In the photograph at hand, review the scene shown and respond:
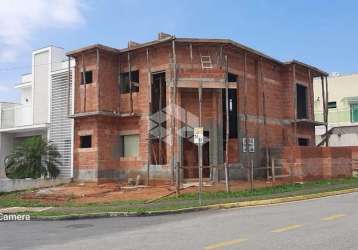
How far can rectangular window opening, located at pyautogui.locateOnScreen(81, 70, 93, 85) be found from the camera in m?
28.6

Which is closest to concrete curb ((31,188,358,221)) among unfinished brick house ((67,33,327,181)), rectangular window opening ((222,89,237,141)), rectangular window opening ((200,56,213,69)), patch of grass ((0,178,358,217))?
patch of grass ((0,178,358,217))

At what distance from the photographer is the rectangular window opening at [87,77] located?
2864cm

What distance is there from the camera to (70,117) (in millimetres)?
28859

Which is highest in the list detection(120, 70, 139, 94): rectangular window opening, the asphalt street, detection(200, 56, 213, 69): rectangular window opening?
detection(200, 56, 213, 69): rectangular window opening

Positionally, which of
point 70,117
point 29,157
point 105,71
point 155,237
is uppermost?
point 105,71

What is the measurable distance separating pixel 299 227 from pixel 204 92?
15.9m

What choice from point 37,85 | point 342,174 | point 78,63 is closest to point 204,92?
point 78,63

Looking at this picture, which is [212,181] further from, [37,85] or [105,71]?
[37,85]

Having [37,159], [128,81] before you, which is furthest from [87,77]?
[37,159]

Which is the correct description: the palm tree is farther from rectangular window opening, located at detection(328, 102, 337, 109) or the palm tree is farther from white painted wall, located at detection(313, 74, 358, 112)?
rectangular window opening, located at detection(328, 102, 337, 109)

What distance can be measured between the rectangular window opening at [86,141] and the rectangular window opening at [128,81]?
10.8 feet

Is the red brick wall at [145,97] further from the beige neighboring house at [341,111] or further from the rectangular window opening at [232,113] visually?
the beige neighboring house at [341,111]

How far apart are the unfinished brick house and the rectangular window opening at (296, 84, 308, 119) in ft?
12.8

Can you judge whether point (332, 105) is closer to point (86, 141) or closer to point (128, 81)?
point (128, 81)
